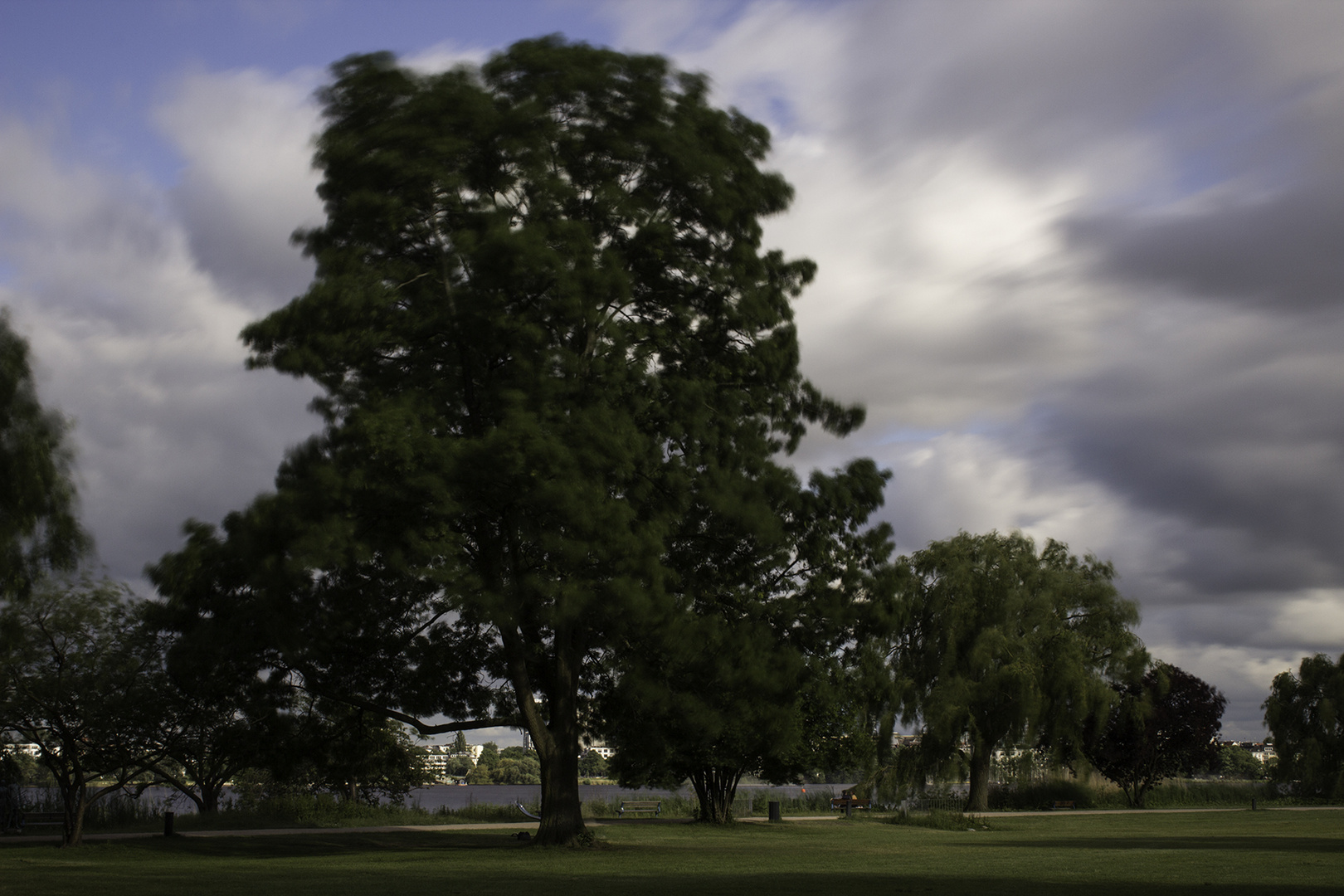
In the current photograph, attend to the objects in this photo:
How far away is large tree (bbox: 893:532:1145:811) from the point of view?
1603 inches

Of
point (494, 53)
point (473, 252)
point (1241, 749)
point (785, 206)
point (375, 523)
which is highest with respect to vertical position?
point (494, 53)

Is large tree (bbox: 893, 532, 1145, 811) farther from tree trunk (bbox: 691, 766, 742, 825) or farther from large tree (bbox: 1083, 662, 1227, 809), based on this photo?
tree trunk (bbox: 691, 766, 742, 825)

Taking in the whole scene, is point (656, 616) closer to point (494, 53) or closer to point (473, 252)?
point (473, 252)

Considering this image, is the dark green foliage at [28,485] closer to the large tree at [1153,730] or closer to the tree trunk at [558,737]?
the tree trunk at [558,737]

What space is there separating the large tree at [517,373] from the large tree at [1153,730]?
29.9 metres

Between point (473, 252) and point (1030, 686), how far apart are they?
28.4m

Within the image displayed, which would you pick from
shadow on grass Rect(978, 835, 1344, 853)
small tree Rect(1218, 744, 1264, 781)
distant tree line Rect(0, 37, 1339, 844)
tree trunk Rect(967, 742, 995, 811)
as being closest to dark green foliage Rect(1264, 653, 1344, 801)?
tree trunk Rect(967, 742, 995, 811)

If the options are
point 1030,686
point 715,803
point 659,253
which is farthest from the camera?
point 1030,686

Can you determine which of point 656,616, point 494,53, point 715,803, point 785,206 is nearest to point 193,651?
point 656,616

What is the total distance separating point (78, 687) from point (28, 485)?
625cm

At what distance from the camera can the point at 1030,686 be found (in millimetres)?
40188

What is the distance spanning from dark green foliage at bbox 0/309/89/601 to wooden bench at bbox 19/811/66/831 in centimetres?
1270

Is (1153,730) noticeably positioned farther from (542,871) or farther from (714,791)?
(542,871)

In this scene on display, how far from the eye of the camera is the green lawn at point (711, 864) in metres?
13.4
